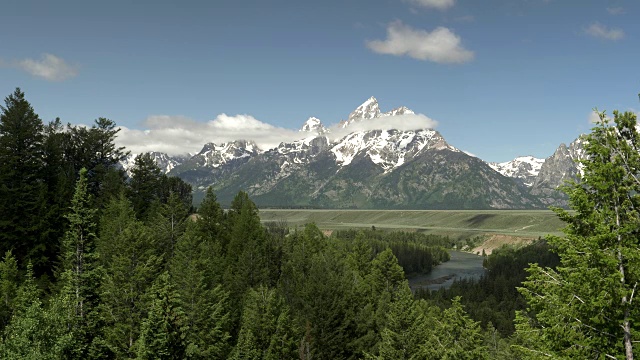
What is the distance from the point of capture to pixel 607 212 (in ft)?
55.6

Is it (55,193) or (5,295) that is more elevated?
(55,193)

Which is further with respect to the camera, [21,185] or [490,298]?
[490,298]

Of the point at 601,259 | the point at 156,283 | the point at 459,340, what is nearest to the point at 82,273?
the point at 156,283

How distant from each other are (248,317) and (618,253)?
34739mm

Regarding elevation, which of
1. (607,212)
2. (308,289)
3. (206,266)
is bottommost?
(308,289)

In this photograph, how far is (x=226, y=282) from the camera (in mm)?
57781

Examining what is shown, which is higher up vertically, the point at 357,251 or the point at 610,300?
the point at 610,300

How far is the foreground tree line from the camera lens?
56.2 feet

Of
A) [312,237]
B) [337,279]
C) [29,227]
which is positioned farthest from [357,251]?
[29,227]

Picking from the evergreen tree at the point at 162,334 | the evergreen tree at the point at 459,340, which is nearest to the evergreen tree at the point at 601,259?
the evergreen tree at the point at 459,340

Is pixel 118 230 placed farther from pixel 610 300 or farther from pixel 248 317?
pixel 610 300

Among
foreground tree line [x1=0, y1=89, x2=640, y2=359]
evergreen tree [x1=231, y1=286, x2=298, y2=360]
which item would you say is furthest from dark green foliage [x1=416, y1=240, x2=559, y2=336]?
evergreen tree [x1=231, y1=286, x2=298, y2=360]

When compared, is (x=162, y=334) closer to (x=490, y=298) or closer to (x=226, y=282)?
(x=226, y=282)

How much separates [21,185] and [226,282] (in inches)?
1270
